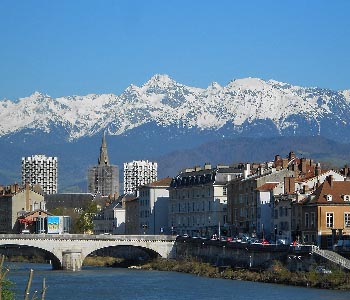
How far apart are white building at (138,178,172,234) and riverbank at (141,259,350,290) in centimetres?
3477

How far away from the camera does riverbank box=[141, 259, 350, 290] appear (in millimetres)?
72750

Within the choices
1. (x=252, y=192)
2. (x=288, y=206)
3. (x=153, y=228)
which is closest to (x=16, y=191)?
(x=153, y=228)

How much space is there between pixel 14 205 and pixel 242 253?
3479 inches

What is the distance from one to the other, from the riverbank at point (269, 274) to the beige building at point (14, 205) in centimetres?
7167

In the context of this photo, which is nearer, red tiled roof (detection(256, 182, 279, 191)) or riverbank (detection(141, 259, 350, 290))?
riverbank (detection(141, 259, 350, 290))

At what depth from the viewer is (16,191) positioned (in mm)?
180250

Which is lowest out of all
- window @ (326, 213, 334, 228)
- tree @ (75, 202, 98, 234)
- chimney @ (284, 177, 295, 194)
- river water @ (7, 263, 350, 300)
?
river water @ (7, 263, 350, 300)

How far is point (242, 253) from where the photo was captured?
9106cm

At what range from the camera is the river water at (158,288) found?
69562 mm

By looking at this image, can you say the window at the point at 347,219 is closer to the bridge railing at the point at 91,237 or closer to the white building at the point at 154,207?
the bridge railing at the point at 91,237

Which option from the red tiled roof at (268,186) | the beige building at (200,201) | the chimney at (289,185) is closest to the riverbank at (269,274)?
the chimney at (289,185)

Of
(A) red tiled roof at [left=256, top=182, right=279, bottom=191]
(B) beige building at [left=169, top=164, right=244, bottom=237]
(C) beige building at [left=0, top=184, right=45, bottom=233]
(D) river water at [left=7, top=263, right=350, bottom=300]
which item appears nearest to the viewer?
(D) river water at [left=7, top=263, right=350, bottom=300]

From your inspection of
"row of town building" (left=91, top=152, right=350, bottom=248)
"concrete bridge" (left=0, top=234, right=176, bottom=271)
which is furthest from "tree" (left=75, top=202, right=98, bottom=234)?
"concrete bridge" (left=0, top=234, right=176, bottom=271)

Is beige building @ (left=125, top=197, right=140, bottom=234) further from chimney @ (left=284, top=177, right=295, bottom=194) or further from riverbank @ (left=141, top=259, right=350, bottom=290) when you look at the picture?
chimney @ (left=284, top=177, right=295, bottom=194)
